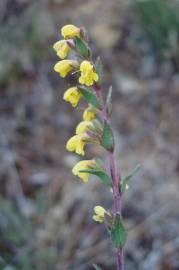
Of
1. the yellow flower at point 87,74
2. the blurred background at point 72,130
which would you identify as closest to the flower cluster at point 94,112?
the yellow flower at point 87,74

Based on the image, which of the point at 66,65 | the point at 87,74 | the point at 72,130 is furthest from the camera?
the point at 72,130

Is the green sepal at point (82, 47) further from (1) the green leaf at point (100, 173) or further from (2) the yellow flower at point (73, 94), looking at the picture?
(1) the green leaf at point (100, 173)

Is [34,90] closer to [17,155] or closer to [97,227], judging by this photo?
[17,155]

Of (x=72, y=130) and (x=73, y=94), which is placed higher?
(x=72, y=130)

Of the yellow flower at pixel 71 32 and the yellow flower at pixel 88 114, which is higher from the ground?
the yellow flower at pixel 71 32

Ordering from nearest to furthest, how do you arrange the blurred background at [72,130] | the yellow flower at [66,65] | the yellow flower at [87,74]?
1. the yellow flower at [87,74]
2. the yellow flower at [66,65]
3. the blurred background at [72,130]

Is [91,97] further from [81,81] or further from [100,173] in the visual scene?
[100,173]

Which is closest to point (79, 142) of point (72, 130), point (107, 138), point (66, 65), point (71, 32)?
point (107, 138)
